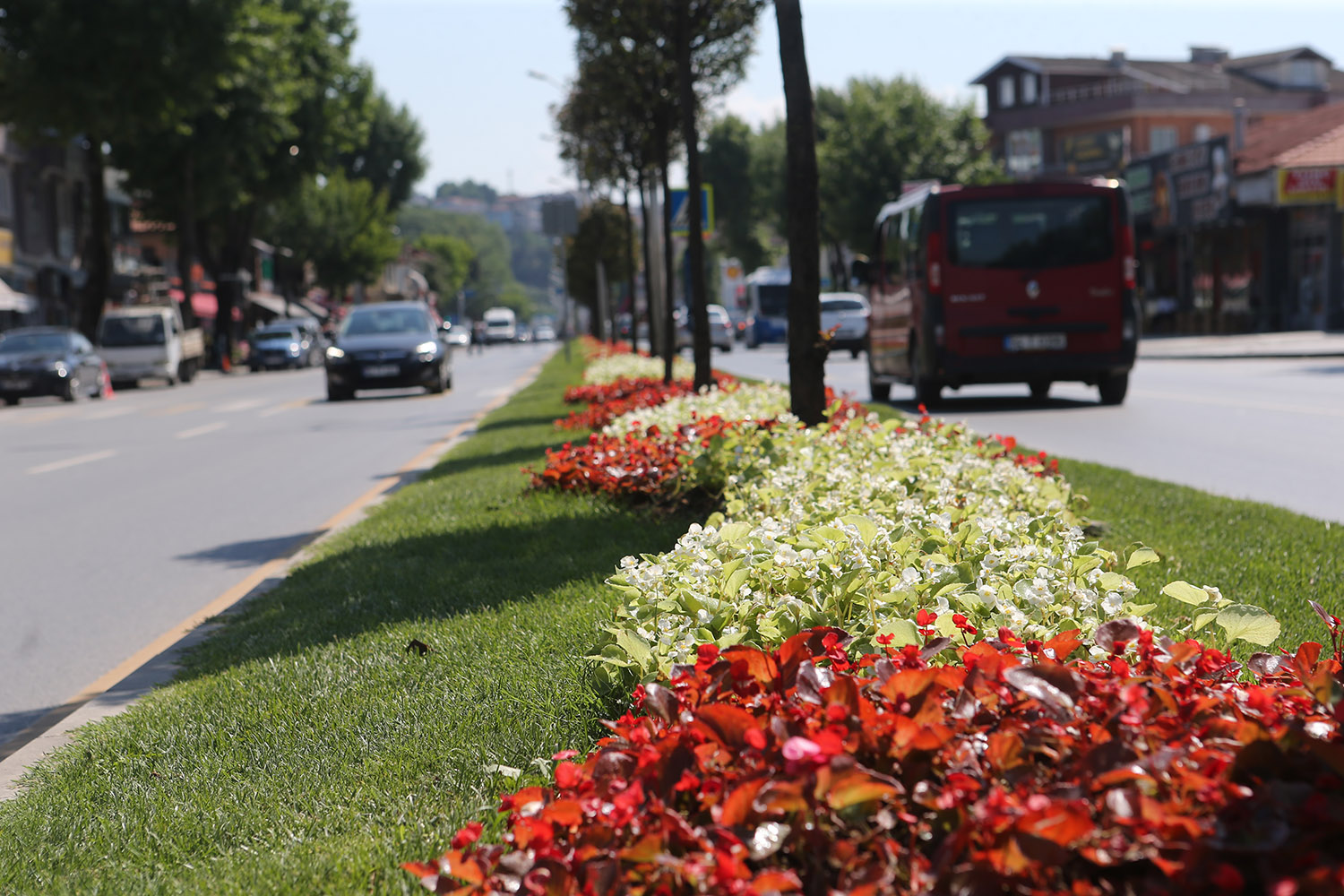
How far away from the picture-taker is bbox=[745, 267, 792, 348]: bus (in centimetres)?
5372

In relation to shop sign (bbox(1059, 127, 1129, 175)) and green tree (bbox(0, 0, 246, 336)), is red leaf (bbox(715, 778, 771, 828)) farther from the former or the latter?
shop sign (bbox(1059, 127, 1129, 175))

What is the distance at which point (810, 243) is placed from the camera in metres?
8.55

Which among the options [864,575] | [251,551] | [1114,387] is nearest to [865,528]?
[864,575]

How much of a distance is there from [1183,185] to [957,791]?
49328mm

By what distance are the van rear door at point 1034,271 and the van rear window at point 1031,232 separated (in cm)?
1

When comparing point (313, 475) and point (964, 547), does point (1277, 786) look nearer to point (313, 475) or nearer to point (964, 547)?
point (964, 547)

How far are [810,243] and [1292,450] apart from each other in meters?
4.94

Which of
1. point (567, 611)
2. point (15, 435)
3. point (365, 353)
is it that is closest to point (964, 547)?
point (567, 611)

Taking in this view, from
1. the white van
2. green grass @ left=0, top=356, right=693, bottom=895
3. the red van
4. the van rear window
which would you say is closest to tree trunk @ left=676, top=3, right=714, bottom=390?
the red van

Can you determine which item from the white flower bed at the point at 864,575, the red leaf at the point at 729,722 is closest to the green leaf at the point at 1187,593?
the white flower bed at the point at 864,575

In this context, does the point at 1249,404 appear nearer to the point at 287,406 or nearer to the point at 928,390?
the point at 928,390

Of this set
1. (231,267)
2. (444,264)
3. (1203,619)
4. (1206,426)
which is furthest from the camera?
(444,264)

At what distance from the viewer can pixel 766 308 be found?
185 ft

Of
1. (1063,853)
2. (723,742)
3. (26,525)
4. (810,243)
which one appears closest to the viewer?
(1063,853)
